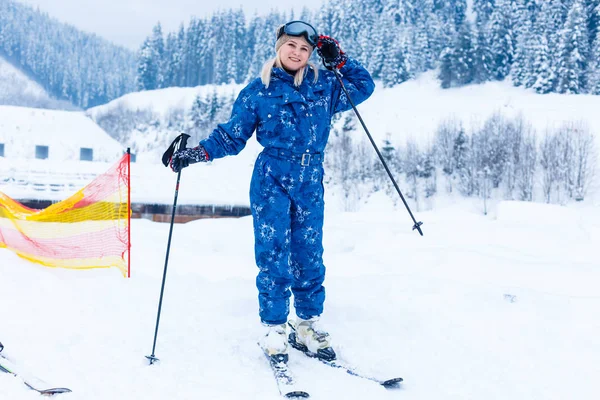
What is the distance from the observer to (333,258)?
235 inches

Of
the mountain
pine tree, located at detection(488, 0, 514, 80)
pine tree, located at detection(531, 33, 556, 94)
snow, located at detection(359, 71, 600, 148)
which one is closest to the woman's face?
snow, located at detection(359, 71, 600, 148)

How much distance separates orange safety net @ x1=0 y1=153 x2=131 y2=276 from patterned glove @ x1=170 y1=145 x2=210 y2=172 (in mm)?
1880

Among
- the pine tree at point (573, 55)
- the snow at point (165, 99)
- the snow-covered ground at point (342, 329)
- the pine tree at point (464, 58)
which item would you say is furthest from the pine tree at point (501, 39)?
the snow-covered ground at point (342, 329)

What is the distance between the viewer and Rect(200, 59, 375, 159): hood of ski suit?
2852 millimetres

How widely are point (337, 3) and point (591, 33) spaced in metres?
37.8

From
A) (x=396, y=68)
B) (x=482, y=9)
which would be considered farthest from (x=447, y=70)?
(x=482, y=9)

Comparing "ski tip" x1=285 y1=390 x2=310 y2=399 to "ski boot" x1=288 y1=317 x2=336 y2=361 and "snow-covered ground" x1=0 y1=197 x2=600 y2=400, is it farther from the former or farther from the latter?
"ski boot" x1=288 y1=317 x2=336 y2=361

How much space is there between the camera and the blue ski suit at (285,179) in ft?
9.34

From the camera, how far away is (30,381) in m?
2.20

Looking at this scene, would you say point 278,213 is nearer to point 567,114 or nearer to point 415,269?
point 415,269

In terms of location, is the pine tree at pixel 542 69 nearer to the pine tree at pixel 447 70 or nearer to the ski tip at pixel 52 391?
the pine tree at pixel 447 70

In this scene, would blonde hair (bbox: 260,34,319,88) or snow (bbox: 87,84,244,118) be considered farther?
snow (bbox: 87,84,244,118)

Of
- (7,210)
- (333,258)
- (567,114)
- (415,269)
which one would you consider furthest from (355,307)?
(567,114)

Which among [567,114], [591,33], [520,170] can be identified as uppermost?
[591,33]
